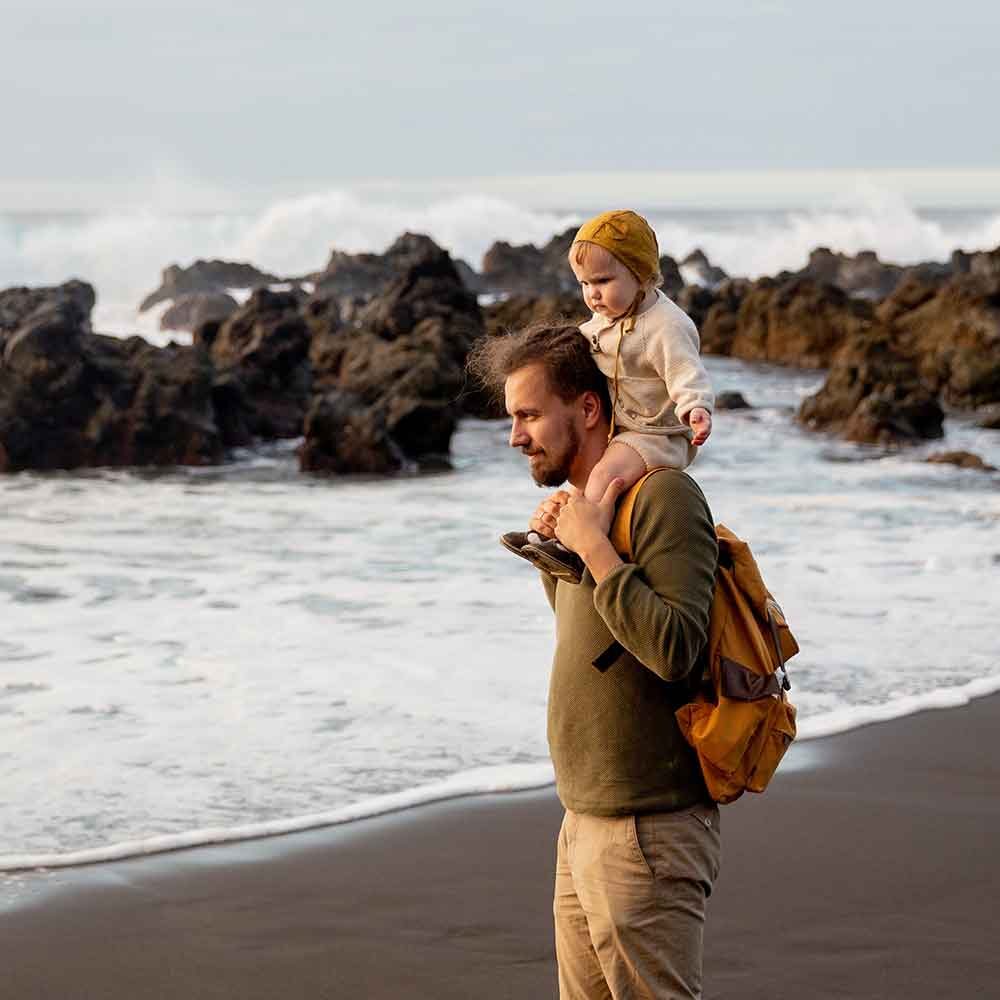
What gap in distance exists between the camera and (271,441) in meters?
18.7

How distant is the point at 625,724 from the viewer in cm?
271

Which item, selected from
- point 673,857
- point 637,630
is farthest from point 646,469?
point 673,857

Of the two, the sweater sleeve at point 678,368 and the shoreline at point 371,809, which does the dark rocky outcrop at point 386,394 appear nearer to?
the shoreline at point 371,809

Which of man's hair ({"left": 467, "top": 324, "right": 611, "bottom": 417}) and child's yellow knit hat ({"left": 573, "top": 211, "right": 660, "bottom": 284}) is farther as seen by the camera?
child's yellow knit hat ({"left": 573, "top": 211, "right": 660, "bottom": 284})

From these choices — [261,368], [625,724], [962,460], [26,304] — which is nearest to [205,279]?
[261,368]

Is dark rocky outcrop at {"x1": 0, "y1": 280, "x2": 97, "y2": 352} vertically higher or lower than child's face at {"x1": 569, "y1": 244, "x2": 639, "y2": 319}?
higher

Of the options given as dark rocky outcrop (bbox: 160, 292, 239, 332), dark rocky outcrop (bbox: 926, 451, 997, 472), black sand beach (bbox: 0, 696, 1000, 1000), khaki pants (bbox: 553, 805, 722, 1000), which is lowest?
black sand beach (bbox: 0, 696, 1000, 1000)

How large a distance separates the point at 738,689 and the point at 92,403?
609 inches

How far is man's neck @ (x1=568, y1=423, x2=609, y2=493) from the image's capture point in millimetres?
2852

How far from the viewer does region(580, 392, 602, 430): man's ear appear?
2.84m

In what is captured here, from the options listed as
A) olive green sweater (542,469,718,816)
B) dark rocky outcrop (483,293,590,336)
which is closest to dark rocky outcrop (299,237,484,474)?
dark rocky outcrop (483,293,590,336)

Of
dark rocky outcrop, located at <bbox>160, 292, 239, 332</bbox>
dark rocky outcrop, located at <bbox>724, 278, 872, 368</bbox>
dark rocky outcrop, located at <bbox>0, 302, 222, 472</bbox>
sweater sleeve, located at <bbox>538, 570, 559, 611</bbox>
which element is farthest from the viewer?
dark rocky outcrop, located at <bbox>160, 292, 239, 332</bbox>

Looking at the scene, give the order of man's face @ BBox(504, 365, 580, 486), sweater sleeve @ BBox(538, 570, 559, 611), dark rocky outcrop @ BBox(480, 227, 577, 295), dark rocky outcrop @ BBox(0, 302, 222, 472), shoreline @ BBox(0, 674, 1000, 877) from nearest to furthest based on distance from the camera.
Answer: man's face @ BBox(504, 365, 580, 486) → sweater sleeve @ BBox(538, 570, 559, 611) → shoreline @ BBox(0, 674, 1000, 877) → dark rocky outcrop @ BBox(0, 302, 222, 472) → dark rocky outcrop @ BBox(480, 227, 577, 295)

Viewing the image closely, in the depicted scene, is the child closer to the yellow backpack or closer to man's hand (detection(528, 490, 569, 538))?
man's hand (detection(528, 490, 569, 538))
